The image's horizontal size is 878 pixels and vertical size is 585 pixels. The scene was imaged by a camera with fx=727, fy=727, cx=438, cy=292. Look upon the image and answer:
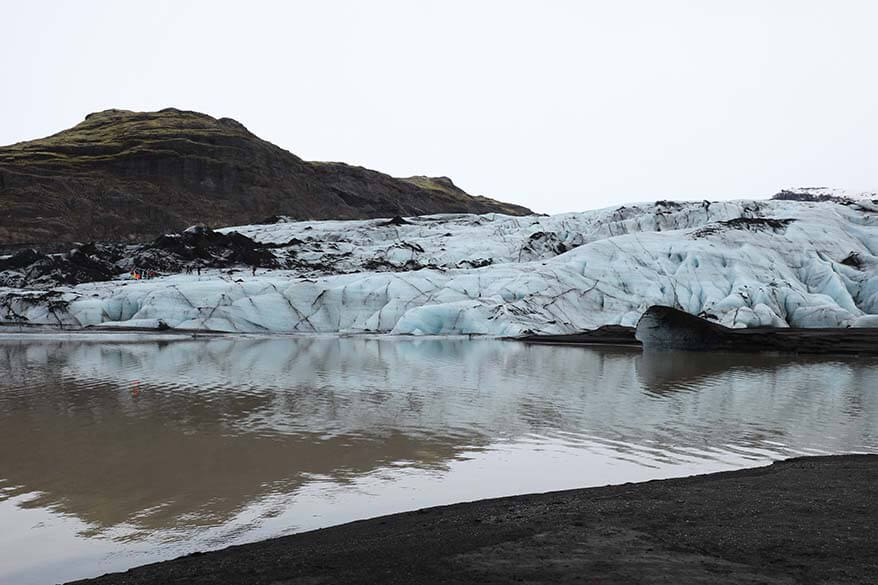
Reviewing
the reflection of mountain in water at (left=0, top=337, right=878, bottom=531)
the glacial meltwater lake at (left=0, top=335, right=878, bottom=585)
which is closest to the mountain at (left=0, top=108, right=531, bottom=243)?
the reflection of mountain in water at (left=0, top=337, right=878, bottom=531)

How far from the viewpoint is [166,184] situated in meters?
107

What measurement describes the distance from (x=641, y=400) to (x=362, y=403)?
21.1 feet

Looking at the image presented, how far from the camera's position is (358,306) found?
44.2 meters

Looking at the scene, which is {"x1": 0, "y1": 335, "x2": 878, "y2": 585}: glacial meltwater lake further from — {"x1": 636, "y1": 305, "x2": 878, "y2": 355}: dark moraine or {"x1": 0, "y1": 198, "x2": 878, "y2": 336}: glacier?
{"x1": 0, "y1": 198, "x2": 878, "y2": 336}: glacier

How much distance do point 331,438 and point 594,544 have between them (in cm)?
713

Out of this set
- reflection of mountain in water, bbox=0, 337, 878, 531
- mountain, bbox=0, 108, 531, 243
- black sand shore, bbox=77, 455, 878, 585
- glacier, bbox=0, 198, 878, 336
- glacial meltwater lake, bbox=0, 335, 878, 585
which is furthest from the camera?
mountain, bbox=0, 108, 531, 243

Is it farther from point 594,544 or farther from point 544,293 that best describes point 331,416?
point 544,293

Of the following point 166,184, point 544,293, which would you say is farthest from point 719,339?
point 166,184

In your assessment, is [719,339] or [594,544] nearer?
[594,544]

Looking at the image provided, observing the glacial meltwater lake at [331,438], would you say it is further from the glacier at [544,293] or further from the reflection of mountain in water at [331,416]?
the glacier at [544,293]

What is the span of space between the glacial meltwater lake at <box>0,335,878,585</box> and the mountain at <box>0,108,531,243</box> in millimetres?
71383

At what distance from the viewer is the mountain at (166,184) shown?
8800cm

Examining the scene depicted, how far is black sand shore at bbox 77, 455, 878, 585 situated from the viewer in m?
4.90

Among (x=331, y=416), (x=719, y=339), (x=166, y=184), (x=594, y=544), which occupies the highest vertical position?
(x=166, y=184)
